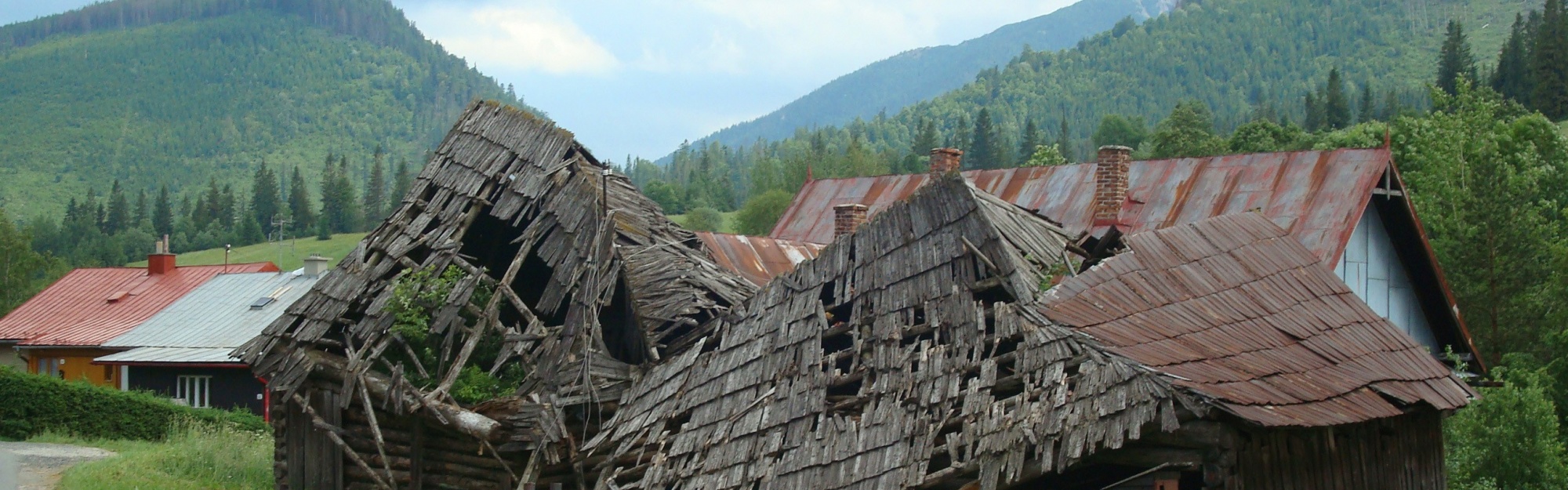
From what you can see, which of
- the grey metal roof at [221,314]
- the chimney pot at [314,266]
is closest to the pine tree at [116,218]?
the grey metal roof at [221,314]

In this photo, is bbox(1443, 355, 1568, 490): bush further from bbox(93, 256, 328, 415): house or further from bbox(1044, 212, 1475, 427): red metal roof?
bbox(93, 256, 328, 415): house

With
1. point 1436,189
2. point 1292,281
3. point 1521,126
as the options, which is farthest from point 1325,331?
point 1521,126

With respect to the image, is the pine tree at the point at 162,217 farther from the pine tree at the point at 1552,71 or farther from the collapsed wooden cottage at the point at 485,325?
the collapsed wooden cottage at the point at 485,325

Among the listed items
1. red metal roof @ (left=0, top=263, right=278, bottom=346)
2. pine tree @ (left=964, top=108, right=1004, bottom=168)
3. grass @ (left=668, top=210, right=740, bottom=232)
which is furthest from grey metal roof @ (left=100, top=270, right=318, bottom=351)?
pine tree @ (left=964, top=108, right=1004, bottom=168)

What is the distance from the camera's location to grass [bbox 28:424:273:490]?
21688mm

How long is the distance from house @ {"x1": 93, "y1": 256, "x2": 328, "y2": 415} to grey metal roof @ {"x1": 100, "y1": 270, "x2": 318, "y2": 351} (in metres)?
0.03

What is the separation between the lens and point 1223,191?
25.6m

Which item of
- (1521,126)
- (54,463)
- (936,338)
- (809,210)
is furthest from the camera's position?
(1521,126)

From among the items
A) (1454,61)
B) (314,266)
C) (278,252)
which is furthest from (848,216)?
(1454,61)

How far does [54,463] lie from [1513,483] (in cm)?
2652

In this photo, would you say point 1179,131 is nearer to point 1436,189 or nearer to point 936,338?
point 1436,189

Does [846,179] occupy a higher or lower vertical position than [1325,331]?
higher

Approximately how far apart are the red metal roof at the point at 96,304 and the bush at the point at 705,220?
55.3 m

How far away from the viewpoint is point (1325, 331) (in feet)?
42.8
